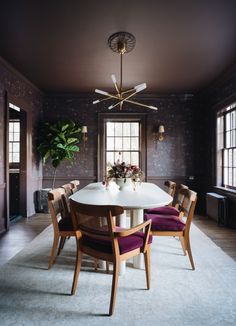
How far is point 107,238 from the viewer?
6.42ft

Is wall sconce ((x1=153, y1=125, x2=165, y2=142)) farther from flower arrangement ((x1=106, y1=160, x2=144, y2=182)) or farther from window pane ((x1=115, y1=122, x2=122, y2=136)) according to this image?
flower arrangement ((x1=106, y1=160, x2=144, y2=182))

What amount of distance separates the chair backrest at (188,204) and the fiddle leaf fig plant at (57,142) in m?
3.24

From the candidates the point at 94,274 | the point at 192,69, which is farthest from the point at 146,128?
the point at 94,274

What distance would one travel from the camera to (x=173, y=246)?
3410mm

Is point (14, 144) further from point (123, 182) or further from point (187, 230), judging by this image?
point (187, 230)

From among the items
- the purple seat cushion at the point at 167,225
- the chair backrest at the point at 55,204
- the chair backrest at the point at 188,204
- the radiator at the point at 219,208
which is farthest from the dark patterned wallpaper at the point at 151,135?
the purple seat cushion at the point at 167,225

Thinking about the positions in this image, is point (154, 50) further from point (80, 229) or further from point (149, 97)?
point (80, 229)

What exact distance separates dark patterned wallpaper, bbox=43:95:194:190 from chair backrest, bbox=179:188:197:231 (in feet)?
9.89

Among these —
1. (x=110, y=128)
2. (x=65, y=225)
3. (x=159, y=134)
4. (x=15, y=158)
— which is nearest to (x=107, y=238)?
(x=65, y=225)

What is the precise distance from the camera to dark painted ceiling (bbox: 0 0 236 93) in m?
2.63

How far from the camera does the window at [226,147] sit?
4.74 meters

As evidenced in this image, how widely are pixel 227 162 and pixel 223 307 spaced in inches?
141

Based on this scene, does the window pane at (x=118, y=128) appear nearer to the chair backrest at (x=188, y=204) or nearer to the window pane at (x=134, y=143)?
the window pane at (x=134, y=143)

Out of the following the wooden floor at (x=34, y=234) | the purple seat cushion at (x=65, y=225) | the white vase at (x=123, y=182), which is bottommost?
the wooden floor at (x=34, y=234)
